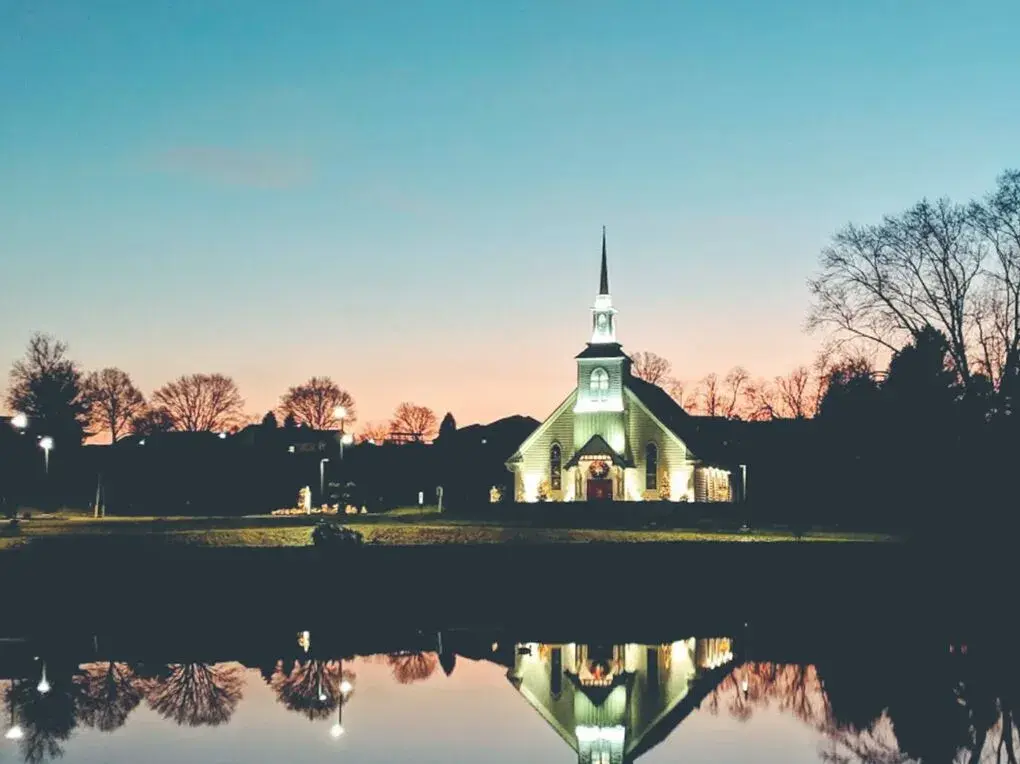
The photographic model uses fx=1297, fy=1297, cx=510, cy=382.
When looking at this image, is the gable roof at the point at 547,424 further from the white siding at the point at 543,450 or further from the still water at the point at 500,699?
the still water at the point at 500,699

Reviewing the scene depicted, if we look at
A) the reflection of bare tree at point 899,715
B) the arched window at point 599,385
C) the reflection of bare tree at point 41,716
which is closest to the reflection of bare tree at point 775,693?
the reflection of bare tree at point 899,715

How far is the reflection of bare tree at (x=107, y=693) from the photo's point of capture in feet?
68.7

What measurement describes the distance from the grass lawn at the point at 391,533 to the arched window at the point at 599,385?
15121 mm

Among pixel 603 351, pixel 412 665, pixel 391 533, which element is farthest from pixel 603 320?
pixel 412 665

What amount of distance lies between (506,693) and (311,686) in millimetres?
3628

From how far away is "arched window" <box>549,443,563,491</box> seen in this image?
2891 inches

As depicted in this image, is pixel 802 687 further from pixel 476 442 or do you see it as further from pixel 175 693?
pixel 476 442

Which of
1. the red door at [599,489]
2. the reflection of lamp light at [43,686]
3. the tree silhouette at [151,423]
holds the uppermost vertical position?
the tree silhouette at [151,423]

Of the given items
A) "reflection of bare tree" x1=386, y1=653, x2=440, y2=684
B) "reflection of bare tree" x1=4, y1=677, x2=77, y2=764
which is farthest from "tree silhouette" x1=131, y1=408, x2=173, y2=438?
"reflection of bare tree" x1=4, y1=677, x2=77, y2=764

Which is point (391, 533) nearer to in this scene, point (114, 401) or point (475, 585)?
point (475, 585)

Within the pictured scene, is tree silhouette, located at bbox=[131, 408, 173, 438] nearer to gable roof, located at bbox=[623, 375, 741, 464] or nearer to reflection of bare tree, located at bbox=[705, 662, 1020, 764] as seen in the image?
gable roof, located at bbox=[623, 375, 741, 464]

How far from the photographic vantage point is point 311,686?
78.8 ft

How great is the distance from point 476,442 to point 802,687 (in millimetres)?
95598

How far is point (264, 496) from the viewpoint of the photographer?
75.8m
